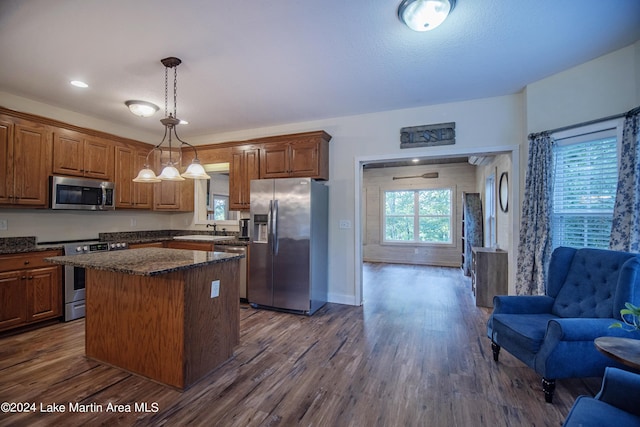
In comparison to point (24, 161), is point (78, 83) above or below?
above

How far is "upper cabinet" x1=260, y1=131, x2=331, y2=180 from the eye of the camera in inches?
158

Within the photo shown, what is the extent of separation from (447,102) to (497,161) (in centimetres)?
207

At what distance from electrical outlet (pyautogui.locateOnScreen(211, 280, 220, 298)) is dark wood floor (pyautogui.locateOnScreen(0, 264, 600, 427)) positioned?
615 mm

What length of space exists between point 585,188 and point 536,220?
1.61 feet

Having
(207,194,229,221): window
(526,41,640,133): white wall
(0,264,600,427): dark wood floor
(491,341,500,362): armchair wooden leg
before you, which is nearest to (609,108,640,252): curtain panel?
(526,41,640,133): white wall

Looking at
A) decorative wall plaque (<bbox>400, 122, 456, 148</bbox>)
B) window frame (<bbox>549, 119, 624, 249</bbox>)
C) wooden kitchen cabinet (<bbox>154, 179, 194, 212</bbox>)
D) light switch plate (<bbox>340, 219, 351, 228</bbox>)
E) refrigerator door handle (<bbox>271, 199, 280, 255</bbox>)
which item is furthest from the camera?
wooden kitchen cabinet (<bbox>154, 179, 194, 212</bbox>)

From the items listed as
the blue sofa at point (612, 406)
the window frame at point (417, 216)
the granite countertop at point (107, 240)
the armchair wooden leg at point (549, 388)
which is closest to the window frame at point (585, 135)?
the armchair wooden leg at point (549, 388)

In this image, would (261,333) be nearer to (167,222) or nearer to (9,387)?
(9,387)

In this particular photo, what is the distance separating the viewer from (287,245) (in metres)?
3.80

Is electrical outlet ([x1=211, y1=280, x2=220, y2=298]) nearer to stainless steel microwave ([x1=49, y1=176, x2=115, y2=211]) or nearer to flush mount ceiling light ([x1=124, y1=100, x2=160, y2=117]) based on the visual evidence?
flush mount ceiling light ([x1=124, y1=100, x2=160, y2=117])

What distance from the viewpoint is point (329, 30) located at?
2215 millimetres

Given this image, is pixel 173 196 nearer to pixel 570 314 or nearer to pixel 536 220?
pixel 536 220

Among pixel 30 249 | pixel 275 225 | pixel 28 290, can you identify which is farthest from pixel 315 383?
pixel 30 249

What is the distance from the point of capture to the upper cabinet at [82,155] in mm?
3641
